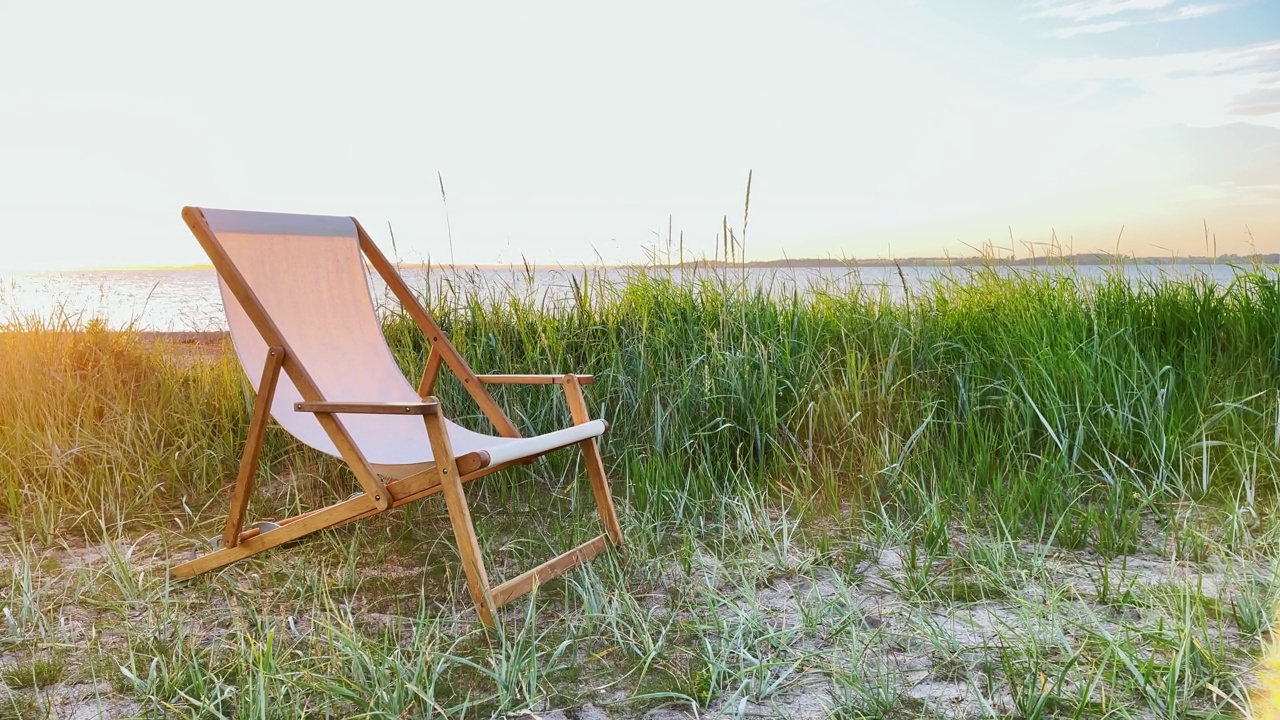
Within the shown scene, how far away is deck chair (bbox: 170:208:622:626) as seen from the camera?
2213mm

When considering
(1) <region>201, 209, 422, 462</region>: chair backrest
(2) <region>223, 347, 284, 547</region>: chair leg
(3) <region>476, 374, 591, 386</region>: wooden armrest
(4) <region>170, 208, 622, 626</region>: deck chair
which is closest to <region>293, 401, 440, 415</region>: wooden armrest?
(4) <region>170, 208, 622, 626</region>: deck chair

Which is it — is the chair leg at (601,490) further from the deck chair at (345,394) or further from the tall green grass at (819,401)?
the tall green grass at (819,401)

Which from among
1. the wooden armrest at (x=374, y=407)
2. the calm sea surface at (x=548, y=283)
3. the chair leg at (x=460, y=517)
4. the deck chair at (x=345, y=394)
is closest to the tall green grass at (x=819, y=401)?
the calm sea surface at (x=548, y=283)

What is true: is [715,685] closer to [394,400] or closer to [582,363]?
[394,400]

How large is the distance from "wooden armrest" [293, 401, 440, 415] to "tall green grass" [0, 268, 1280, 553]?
1118 millimetres

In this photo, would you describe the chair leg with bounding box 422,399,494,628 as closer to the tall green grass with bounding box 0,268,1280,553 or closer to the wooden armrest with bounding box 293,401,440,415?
the wooden armrest with bounding box 293,401,440,415

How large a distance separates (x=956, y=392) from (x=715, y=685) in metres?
2.14

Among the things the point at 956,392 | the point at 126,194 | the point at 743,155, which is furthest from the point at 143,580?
the point at 126,194

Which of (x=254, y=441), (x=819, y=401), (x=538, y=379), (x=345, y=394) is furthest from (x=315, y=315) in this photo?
(x=819, y=401)

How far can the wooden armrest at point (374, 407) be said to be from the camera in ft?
6.85

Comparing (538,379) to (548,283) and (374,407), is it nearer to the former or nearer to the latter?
(374,407)

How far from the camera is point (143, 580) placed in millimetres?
2754

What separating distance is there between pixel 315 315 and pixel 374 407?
101 centimetres

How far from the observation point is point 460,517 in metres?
2.16
